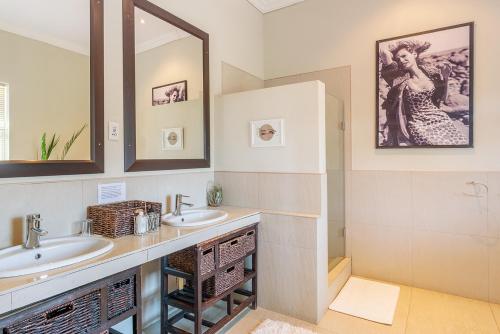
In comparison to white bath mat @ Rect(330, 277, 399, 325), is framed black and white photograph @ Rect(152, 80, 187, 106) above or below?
above

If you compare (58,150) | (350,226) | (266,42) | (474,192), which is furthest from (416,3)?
(58,150)

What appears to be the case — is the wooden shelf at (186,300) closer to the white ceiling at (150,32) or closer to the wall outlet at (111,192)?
the wall outlet at (111,192)

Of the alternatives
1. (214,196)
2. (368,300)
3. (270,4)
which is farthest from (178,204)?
(270,4)

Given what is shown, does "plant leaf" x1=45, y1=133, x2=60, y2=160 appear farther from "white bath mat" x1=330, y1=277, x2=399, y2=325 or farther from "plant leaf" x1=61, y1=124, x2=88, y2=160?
"white bath mat" x1=330, y1=277, x2=399, y2=325

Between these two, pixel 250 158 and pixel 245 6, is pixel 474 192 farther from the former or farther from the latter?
pixel 245 6

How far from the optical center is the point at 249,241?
84.0 inches

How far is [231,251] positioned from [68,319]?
3.29ft

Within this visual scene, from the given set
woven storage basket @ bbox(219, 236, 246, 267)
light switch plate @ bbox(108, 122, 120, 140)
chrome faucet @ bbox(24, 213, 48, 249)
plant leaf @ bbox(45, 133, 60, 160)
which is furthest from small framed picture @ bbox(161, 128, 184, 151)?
chrome faucet @ bbox(24, 213, 48, 249)

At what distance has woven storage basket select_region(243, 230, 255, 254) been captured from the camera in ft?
6.84

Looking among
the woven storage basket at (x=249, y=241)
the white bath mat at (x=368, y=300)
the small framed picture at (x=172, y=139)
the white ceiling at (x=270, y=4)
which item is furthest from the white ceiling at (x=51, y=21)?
the white bath mat at (x=368, y=300)

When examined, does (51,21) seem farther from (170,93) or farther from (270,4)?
(270,4)

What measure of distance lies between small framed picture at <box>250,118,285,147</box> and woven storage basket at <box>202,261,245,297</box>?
926mm

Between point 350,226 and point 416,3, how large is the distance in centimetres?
203

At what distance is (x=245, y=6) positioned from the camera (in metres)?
2.96
